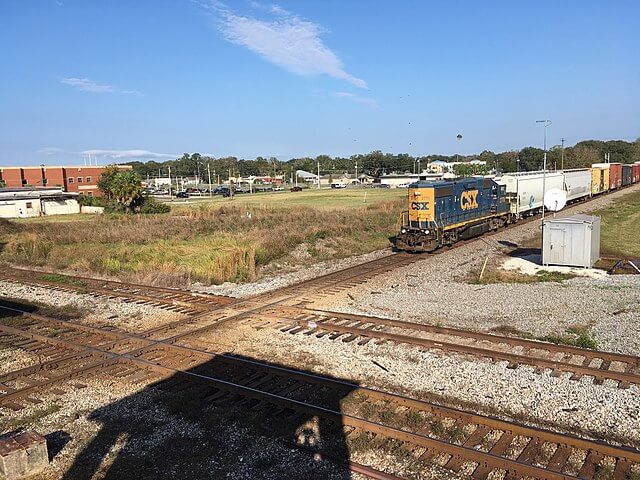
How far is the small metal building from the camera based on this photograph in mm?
19312

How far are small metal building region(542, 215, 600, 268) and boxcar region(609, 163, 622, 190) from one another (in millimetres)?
46175

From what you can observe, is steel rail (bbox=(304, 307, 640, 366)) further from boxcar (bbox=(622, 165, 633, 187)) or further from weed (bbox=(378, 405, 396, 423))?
boxcar (bbox=(622, 165, 633, 187))

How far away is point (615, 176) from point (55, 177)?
9110 cm

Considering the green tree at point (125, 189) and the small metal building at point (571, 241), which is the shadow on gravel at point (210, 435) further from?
the green tree at point (125, 189)

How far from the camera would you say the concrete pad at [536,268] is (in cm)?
1889

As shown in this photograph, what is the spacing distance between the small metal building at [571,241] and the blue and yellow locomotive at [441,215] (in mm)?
6126

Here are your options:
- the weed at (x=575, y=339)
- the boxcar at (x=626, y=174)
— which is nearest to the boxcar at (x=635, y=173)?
the boxcar at (x=626, y=174)

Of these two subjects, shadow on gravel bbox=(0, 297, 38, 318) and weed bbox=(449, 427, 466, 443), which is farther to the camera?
shadow on gravel bbox=(0, 297, 38, 318)

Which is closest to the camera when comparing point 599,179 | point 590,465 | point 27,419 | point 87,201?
point 590,465

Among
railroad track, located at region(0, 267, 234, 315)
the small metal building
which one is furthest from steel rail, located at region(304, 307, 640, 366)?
the small metal building

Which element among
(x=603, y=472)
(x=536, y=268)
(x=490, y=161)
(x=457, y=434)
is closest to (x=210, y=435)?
(x=457, y=434)

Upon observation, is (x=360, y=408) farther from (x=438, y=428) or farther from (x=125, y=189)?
(x=125, y=189)

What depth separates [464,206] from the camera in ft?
92.7

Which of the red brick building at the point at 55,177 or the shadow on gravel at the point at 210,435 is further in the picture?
the red brick building at the point at 55,177
